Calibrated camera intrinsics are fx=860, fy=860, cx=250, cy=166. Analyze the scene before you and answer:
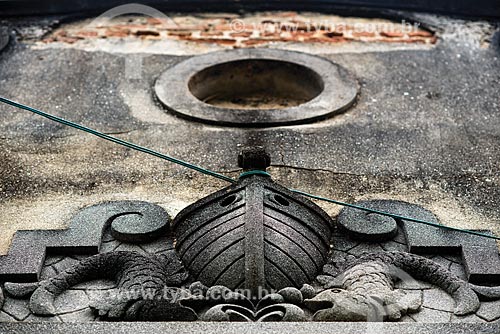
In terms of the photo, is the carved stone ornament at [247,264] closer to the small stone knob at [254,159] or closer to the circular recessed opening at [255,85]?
the small stone knob at [254,159]

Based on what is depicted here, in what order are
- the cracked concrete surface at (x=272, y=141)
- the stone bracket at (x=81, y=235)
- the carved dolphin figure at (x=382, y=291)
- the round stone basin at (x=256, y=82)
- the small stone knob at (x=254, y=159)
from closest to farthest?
the carved dolphin figure at (x=382, y=291) < the stone bracket at (x=81, y=235) < the small stone knob at (x=254, y=159) < the cracked concrete surface at (x=272, y=141) < the round stone basin at (x=256, y=82)

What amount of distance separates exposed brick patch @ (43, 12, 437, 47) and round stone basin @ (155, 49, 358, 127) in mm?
592

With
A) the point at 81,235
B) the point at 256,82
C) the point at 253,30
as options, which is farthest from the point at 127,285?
the point at 253,30

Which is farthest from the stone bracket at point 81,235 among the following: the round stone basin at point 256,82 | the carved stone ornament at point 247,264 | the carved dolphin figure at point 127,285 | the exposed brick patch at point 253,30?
the exposed brick patch at point 253,30

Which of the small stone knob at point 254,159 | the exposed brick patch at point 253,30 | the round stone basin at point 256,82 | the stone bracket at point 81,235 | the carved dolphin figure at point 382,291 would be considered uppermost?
the exposed brick patch at point 253,30

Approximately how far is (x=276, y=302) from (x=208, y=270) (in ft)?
1.49

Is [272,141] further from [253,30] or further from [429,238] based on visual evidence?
[253,30]

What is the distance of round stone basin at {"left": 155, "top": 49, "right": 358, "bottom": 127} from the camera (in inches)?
287

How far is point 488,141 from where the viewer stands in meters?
6.66

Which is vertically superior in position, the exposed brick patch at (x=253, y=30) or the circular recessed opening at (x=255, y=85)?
the exposed brick patch at (x=253, y=30)

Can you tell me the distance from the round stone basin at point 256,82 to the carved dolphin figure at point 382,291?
95.0 inches

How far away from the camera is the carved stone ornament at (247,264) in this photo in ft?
14.8

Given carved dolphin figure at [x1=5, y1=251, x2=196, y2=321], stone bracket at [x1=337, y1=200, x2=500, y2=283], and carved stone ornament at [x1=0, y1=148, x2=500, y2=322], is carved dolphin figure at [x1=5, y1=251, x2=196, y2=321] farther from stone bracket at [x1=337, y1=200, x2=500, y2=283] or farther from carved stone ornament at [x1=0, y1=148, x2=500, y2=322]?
stone bracket at [x1=337, y1=200, x2=500, y2=283]

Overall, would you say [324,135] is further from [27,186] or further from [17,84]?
[17,84]
